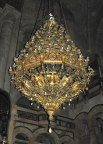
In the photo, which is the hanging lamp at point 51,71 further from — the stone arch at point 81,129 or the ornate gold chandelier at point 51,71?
the stone arch at point 81,129

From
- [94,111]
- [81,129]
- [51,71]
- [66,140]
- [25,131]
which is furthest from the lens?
[81,129]

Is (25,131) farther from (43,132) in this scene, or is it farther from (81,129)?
(81,129)

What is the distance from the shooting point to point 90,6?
11273 mm

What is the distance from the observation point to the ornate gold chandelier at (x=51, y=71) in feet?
15.1

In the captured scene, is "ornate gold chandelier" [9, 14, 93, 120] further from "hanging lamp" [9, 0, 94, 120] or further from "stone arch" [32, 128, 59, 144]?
"stone arch" [32, 128, 59, 144]

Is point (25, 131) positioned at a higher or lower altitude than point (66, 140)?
higher

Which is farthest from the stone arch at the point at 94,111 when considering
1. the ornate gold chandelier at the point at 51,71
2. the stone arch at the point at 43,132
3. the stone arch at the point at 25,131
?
the ornate gold chandelier at the point at 51,71

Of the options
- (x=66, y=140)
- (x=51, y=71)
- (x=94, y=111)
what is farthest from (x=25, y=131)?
(x=51, y=71)

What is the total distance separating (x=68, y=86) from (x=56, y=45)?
Result: 103 cm

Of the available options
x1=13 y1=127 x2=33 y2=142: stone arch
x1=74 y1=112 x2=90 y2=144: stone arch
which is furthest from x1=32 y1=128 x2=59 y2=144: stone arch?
x1=74 y1=112 x2=90 y2=144: stone arch

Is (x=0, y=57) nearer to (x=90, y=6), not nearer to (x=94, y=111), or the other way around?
(x=94, y=111)

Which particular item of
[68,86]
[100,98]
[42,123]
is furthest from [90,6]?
[68,86]

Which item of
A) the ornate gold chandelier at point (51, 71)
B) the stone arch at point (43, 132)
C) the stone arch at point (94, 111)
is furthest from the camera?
the stone arch at point (94, 111)

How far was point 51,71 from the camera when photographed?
15.2 feet
